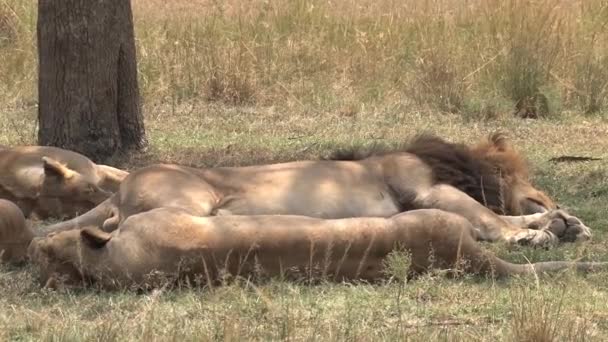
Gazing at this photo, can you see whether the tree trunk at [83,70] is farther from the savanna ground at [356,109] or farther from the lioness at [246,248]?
the lioness at [246,248]

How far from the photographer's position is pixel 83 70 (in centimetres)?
715

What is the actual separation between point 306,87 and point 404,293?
6127 millimetres

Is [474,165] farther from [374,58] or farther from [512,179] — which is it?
[374,58]

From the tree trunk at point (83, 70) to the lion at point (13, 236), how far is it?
2525mm

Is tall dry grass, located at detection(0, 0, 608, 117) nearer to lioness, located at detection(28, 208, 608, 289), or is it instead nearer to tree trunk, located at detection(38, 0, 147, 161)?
tree trunk, located at detection(38, 0, 147, 161)

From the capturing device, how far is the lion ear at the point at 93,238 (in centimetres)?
413

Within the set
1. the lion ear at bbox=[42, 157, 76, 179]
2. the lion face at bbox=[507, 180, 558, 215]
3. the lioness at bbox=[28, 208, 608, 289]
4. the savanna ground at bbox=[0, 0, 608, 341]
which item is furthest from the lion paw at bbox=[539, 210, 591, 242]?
the lion ear at bbox=[42, 157, 76, 179]

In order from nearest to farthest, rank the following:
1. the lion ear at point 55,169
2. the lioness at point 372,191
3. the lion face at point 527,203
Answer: the lioness at point 372,191
the lion face at point 527,203
the lion ear at point 55,169

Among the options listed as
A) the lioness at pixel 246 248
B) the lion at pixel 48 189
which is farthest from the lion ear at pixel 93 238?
the lion at pixel 48 189

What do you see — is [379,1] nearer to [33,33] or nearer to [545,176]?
[33,33]

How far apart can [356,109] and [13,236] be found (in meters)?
5.16

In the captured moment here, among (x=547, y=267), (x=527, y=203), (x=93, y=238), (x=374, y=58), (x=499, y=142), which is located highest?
(x=93, y=238)

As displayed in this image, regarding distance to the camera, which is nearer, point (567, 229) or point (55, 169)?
point (567, 229)

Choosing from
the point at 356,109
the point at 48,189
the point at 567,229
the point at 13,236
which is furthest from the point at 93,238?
the point at 356,109
